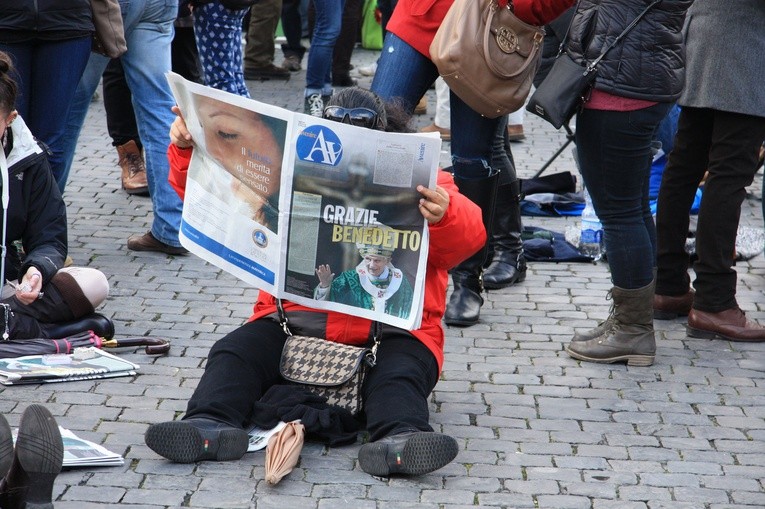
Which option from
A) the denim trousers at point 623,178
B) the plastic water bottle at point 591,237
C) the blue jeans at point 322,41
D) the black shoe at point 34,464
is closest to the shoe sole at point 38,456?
the black shoe at point 34,464

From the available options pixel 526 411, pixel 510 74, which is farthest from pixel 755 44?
pixel 526 411

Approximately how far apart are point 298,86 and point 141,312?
5738 mm

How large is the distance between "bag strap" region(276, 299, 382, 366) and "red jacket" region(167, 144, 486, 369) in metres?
0.03

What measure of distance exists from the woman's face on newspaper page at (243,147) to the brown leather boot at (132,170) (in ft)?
10.6

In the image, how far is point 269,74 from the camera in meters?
10.9

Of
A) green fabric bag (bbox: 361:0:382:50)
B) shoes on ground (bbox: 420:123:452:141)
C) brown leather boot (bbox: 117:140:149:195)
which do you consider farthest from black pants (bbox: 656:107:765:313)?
green fabric bag (bbox: 361:0:382:50)

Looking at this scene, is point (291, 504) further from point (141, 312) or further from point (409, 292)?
point (141, 312)

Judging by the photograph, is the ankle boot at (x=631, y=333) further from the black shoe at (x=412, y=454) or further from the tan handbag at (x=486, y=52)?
the black shoe at (x=412, y=454)

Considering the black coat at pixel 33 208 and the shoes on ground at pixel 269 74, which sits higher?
the black coat at pixel 33 208

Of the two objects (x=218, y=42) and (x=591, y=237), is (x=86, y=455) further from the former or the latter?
(x=218, y=42)

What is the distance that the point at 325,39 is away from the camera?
29.4 feet

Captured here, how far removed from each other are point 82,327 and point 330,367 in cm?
133

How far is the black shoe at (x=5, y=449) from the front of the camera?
3.06m

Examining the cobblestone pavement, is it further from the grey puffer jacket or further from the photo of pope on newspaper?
the grey puffer jacket
